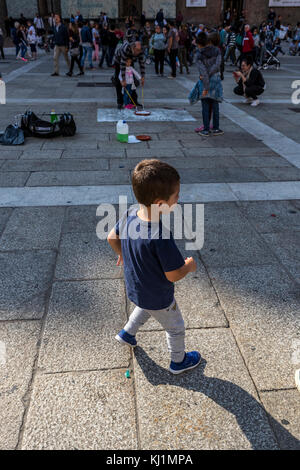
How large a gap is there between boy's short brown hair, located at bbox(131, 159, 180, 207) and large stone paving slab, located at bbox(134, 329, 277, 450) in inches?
46.5

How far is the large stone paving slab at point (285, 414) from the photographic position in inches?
81.2

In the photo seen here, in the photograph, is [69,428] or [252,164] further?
[252,164]

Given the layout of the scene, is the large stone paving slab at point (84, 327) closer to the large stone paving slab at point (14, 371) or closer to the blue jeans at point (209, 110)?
the large stone paving slab at point (14, 371)

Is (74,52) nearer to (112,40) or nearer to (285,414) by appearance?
(112,40)

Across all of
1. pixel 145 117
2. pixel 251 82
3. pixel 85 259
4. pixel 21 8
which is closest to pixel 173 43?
pixel 251 82

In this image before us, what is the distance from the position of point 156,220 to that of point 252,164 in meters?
4.81

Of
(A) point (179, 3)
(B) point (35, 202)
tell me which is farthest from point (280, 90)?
(A) point (179, 3)

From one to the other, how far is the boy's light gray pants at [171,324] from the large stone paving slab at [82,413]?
32 cm

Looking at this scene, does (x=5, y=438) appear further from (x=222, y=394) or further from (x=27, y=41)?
(x=27, y=41)

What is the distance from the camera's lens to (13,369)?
8.16 ft

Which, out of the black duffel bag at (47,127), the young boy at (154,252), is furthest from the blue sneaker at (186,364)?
the black duffel bag at (47,127)

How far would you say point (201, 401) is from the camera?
229 centimetres

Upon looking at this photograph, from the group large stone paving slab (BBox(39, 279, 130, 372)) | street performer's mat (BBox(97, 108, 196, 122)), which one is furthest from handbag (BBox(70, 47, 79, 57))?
large stone paving slab (BBox(39, 279, 130, 372))

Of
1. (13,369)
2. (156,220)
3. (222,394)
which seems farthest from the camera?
(13,369)
